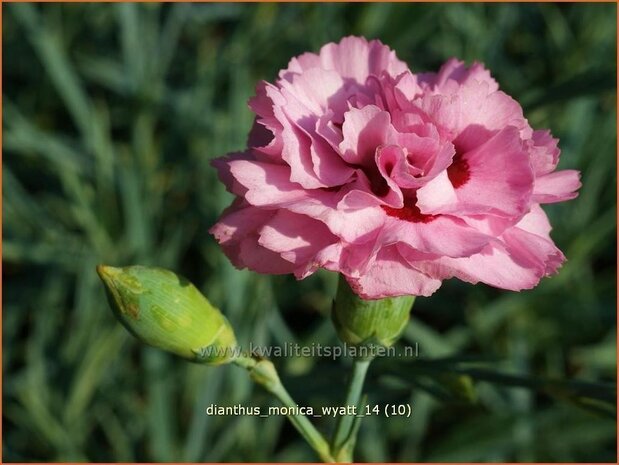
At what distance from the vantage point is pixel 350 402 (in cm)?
63

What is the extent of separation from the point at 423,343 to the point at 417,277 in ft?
2.51

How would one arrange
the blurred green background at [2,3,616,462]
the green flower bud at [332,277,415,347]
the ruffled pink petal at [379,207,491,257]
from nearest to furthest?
1. the ruffled pink petal at [379,207,491,257]
2. the green flower bud at [332,277,415,347]
3. the blurred green background at [2,3,616,462]

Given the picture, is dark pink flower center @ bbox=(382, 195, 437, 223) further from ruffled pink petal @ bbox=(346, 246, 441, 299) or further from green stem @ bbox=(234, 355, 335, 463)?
green stem @ bbox=(234, 355, 335, 463)

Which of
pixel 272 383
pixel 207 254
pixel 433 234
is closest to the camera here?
pixel 433 234

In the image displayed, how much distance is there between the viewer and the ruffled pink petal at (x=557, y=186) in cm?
57

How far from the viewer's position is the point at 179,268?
1.36 meters

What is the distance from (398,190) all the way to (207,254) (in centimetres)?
85

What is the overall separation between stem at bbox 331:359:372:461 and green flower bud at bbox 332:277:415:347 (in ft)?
0.09

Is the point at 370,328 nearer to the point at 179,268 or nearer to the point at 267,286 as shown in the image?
the point at 267,286

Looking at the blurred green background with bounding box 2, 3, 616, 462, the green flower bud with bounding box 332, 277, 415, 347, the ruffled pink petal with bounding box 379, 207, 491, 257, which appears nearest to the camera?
the ruffled pink petal with bounding box 379, 207, 491, 257

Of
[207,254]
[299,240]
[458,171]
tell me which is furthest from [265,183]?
[207,254]

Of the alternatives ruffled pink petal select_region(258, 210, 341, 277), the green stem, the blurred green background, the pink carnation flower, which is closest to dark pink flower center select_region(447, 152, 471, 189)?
the pink carnation flower

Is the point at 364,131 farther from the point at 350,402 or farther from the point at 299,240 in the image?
the point at 350,402

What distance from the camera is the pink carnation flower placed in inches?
20.3
